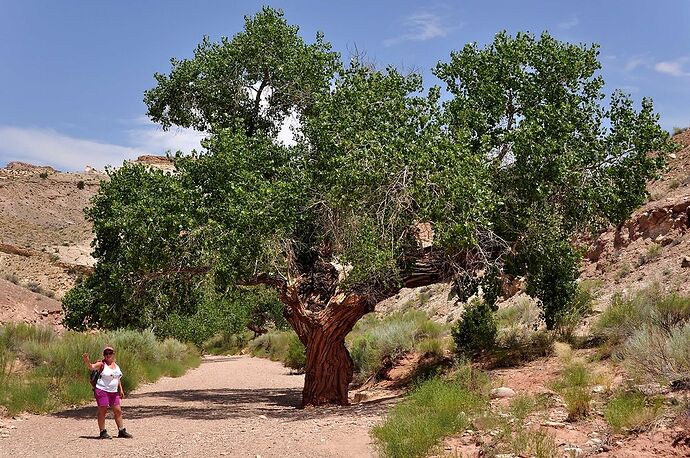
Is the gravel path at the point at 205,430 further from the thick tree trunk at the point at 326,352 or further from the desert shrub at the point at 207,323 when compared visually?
the desert shrub at the point at 207,323

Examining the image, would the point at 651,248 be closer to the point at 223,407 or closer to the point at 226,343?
the point at 223,407

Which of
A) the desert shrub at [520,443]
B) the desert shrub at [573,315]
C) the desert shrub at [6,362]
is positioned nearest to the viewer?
the desert shrub at [520,443]

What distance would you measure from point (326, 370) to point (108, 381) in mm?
5515

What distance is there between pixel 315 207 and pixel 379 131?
96.3 inches

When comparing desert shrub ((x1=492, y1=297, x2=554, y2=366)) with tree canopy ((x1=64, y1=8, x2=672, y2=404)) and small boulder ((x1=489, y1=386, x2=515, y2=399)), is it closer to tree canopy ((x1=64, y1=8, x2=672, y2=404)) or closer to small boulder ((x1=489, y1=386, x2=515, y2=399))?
tree canopy ((x1=64, y1=8, x2=672, y2=404))

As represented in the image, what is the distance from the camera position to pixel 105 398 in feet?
36.4

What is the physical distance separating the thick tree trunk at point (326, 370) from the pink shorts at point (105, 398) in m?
5.19

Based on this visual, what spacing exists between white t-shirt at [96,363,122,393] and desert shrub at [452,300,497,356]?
8869 mm

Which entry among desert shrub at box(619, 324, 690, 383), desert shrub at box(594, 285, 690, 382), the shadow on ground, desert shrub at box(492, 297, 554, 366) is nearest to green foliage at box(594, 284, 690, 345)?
desert shrub at box(594, 285, 690, 382)

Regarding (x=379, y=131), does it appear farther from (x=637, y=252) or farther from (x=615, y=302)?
(x=637, y=252)

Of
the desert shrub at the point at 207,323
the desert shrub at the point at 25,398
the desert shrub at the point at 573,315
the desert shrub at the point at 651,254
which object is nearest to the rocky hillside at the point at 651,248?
the desert shrub at the point at 651,254

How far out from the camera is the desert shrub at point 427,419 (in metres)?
8.00

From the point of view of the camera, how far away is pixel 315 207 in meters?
14.4

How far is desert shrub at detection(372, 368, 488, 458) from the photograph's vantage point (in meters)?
8.00
